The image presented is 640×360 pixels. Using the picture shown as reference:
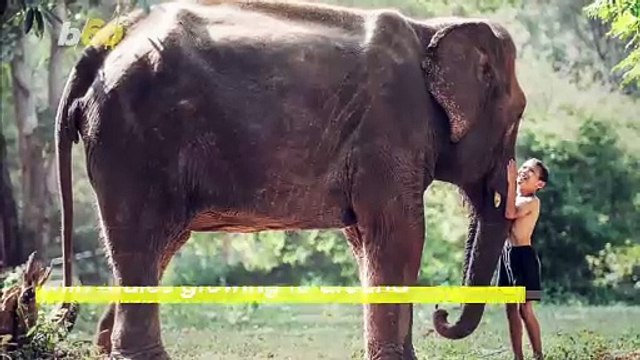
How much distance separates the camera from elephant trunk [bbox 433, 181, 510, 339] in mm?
2914

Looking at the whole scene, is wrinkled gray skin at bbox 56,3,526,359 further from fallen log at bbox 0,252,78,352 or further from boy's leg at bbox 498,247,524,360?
boy's leg at bbox 498,247,524,360

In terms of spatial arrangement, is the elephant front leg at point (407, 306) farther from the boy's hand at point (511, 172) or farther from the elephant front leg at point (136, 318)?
the elephant front leg at point (136, 318)

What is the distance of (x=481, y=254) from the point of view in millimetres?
2926

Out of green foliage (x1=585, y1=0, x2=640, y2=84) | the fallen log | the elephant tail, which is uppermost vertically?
green foliage (x1=585, y1=0, x2=640, y2=84)

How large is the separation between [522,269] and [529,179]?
238 mm

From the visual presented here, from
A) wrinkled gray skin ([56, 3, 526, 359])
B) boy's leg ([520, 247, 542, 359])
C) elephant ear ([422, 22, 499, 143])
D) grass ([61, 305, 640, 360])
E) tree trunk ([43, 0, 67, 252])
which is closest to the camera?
wrinkled gray skin ([56, 3, 526, 359])

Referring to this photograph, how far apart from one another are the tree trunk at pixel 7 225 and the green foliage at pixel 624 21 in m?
1.81

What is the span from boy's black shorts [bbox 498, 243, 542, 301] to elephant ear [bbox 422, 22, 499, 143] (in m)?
0.35

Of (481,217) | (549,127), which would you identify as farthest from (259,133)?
(549,127)

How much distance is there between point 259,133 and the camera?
106 inches

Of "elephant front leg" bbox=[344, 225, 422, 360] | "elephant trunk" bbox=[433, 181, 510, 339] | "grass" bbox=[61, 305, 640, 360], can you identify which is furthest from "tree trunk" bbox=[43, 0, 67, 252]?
"elephant trunk" bbox=[433, 181, 510, 339]

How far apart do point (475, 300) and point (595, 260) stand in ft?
1.53
